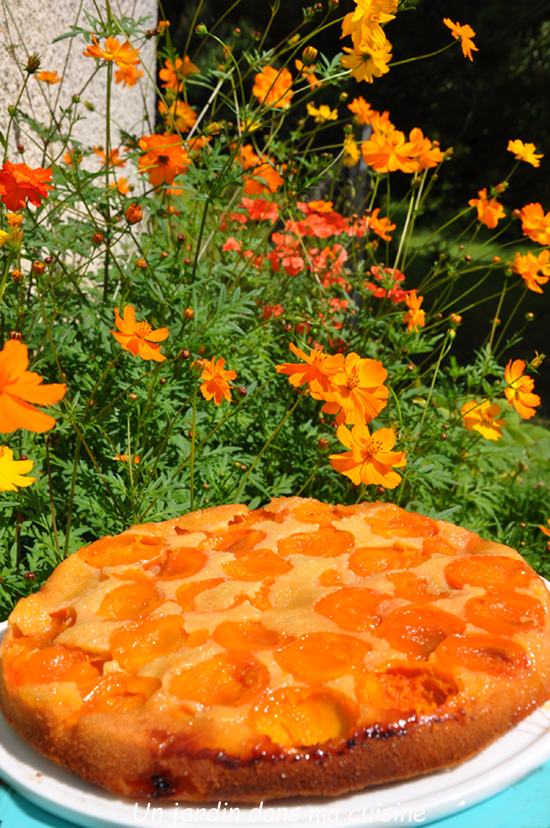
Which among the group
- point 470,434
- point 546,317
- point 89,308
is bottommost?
point 546,317

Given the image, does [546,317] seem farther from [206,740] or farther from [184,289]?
[206,740]

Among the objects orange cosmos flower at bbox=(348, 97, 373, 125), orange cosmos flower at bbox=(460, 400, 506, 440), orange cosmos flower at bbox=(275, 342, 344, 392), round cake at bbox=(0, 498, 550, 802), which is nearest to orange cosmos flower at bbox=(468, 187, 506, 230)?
orange cosmos flower at bbox=(348, 97, 373, 125)

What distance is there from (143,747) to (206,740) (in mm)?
77

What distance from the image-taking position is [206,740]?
836 millimetres

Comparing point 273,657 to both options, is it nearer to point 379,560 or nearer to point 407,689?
point 407,689

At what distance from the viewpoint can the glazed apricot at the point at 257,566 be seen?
45.0 inches

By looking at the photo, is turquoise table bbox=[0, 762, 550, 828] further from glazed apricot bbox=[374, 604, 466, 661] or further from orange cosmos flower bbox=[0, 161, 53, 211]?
orange cosmos flower bbox=[0, 161, 53, 211]

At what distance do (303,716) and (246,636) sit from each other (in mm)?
163

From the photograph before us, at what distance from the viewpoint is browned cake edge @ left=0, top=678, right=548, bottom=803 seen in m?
0.81

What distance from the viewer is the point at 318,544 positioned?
1.23 meters

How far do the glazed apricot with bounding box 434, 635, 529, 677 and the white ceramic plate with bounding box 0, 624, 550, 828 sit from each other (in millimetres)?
101

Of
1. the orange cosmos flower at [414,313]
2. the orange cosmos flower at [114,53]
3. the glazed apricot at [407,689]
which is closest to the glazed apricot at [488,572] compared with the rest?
the glazed apricot at [407,689]

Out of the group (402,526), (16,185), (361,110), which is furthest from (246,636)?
(361,110)

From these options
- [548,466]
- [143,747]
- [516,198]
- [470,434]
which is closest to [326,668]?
[143,747]
